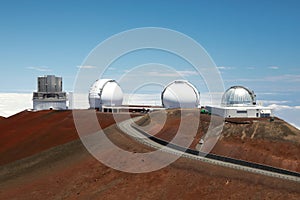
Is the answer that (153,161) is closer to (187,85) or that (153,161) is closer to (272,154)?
(272,154)

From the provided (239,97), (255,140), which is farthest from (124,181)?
(239,97)

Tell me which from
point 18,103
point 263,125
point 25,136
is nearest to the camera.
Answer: point 263,125

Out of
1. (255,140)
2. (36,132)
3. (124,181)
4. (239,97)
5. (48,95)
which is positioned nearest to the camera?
(124,181)

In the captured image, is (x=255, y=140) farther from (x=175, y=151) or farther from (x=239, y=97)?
(x=239, y=97)

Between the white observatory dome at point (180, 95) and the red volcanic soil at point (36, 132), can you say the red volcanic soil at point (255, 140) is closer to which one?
the red volcanic soil at point (36, 132)

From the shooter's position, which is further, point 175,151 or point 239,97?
point 239,97

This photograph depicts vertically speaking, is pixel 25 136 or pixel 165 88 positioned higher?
pixel 165 88

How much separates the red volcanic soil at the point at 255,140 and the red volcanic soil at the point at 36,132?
15.1m

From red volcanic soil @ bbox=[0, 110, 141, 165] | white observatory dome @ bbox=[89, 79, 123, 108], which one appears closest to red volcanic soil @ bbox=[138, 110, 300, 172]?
→ red volcanic soil @ bbox=[0, 110, 141, 165]

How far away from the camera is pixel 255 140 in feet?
135

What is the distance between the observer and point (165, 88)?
72.6m

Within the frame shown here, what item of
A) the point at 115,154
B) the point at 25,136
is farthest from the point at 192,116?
the point at 25,136

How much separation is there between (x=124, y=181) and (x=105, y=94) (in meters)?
Answer: 44.2

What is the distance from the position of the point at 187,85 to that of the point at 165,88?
A: 4.64 meters
